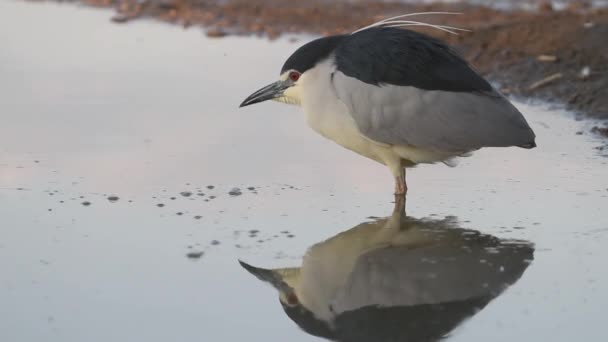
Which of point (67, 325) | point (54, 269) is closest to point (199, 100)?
point (54, 269)

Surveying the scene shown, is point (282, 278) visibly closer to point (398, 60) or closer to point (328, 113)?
point (328, 113)

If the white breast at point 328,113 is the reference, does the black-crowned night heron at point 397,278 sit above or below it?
below

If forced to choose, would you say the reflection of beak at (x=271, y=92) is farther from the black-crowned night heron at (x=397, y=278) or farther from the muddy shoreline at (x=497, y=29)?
the muddy shoreline at (x=497, y=29)

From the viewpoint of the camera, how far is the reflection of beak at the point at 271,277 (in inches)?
180

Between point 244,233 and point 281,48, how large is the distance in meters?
4.52

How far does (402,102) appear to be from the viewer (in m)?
5.65

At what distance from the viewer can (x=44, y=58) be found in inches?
354

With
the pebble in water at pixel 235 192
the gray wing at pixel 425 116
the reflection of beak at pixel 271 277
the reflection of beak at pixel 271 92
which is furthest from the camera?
the reflection of beak at pixel 271 92

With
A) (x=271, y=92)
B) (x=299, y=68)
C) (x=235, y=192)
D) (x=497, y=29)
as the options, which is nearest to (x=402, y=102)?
(x=299, y=68)

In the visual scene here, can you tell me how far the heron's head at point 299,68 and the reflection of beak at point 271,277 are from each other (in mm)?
1402

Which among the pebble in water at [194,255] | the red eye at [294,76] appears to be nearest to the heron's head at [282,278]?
the pebble in water at [194,255]

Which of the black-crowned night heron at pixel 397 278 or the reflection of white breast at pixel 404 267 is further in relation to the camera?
the reflection of white breast at pixel 404 267

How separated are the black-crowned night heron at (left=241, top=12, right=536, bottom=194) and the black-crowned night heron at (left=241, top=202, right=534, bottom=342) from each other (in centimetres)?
41

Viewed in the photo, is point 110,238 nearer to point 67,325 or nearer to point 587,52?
point 67,325
